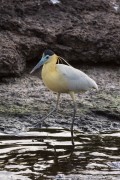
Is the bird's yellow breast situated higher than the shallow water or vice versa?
the bird's yellow breast

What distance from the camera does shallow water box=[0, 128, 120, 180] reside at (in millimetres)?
5410

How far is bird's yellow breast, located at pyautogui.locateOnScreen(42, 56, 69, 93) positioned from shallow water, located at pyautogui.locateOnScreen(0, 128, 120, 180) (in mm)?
455

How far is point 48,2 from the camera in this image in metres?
8.51

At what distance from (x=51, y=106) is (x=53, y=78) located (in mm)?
565

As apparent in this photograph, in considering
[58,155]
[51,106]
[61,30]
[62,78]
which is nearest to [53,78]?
[62,78]

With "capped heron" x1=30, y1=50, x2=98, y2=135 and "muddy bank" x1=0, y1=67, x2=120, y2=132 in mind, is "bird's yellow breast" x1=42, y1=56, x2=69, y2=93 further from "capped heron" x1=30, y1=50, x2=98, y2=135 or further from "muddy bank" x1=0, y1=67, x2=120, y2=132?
"muddy bank" x1=0, y1=67, x2=120, y2=132

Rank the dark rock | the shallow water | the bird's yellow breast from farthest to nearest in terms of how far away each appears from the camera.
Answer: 1. the dark rock
2. the bird's yellow breast
3. the shallow water


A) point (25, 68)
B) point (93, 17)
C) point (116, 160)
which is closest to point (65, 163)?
point (116, 160)

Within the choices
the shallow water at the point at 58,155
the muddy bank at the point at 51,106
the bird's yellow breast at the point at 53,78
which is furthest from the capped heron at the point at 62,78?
the shallow water at the point at 58,155

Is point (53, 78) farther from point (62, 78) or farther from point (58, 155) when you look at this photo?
point (58, 155)

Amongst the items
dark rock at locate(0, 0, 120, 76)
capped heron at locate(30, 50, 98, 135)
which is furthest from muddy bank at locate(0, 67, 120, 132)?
dark rock at locate(0, 0, 120, 76)

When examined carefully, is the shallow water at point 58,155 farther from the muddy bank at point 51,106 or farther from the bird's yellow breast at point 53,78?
the bird's yellow breast at point 53,78

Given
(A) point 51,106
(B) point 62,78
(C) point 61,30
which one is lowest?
(A) point 51,106

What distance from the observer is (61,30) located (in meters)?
8.30
